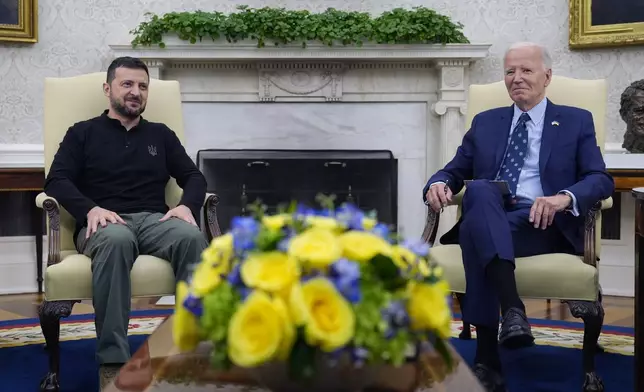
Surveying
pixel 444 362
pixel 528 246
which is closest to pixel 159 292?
pixel 528 246

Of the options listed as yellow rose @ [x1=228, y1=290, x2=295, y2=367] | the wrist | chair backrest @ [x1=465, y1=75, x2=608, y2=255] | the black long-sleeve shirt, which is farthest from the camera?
chair backrest @ [x1=465, y1=75, x2=608, y2=255]

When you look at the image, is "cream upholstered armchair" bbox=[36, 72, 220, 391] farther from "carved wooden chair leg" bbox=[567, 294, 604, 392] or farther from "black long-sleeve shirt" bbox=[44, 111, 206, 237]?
"carved wooden chair leg" bbox=[567, 294, 604, 392]

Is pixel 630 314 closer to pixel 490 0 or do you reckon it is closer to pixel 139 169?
pixel 490 0

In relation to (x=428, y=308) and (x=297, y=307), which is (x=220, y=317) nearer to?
(x=297, y=307)

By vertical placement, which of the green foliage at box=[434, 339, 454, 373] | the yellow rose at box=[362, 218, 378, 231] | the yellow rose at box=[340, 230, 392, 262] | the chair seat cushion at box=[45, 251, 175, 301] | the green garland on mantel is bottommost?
the chair seat cushion at box=[45, 251, 175, 301]

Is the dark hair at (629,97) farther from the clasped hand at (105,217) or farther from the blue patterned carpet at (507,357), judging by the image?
the clasped hand at (105,217)

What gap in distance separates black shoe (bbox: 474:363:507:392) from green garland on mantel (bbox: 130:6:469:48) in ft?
9.03

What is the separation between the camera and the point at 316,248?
40.7 inches

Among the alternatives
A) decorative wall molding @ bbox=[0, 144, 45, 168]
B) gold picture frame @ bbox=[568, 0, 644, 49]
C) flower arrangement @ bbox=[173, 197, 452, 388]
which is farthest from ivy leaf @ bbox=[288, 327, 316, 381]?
gold picture frame @ bbox=[568, 0, 644, 49]

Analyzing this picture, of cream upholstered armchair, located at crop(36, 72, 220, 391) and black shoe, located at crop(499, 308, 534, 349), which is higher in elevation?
cream upholstered armchair, located at crop(36, 72, 220, 391)

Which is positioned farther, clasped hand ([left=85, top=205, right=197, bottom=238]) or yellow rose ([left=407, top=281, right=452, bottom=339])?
clasped hand ([left=85, top=205, right=197, bottom=238])

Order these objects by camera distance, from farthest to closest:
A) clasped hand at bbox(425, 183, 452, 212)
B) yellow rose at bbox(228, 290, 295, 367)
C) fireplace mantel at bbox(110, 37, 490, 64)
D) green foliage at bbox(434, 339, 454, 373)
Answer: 1. fireplace mantel at bbox(110, 37, 490, 64)
2. clasped hand at bbox(425, 183, 452, 212)
3. green foliage at bbox(434, 339, 454, 373)
4. yellow rose at bbox(228, 290, 295, 367)

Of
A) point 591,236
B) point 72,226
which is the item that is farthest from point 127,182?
point 591,236

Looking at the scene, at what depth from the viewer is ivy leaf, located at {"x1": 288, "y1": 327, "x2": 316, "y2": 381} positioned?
1.01 m
